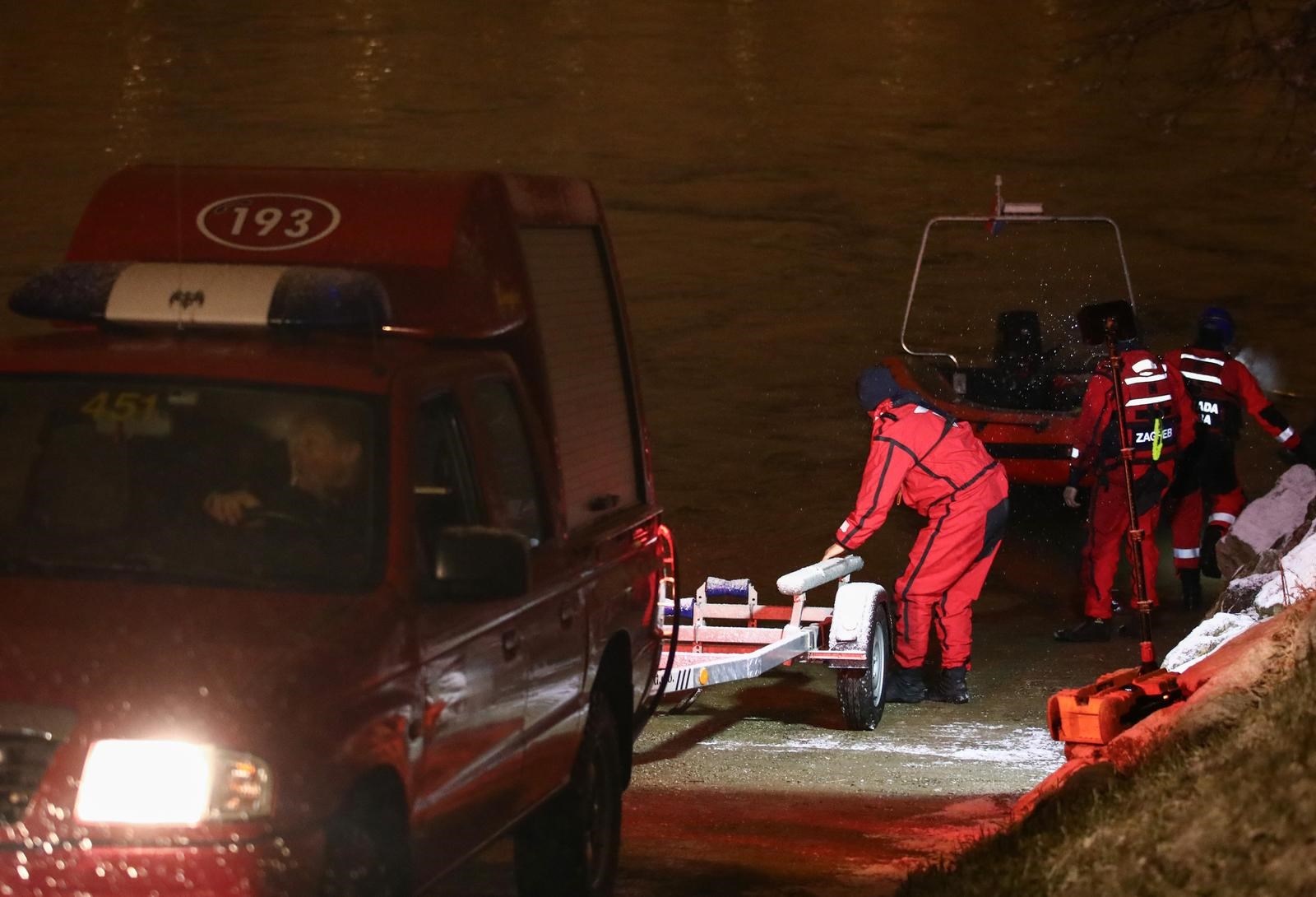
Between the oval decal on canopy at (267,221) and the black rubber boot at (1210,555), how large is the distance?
8974 mm

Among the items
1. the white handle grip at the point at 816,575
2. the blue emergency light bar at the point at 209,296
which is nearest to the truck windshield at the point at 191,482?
the blue emergency light bar at the point at 209,296

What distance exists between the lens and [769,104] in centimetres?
4009

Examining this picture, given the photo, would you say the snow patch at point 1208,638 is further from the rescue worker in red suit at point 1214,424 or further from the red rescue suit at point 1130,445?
the rescue worker in red suit at point 1214,424

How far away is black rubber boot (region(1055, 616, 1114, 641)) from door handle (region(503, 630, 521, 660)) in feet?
23.7

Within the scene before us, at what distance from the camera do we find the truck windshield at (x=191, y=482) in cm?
Result: 545

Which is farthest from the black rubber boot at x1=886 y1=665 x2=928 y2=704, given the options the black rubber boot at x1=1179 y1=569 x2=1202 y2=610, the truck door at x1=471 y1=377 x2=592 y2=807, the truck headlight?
the truck headlight

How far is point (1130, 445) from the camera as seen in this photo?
13023 mm

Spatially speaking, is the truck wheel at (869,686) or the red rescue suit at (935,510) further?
the red rescue suit at (935,510)

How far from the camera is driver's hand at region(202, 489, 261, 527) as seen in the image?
5.53m

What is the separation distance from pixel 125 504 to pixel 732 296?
21.2 meters

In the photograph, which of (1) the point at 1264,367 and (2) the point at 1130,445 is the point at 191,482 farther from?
(1) the point at 1264,367

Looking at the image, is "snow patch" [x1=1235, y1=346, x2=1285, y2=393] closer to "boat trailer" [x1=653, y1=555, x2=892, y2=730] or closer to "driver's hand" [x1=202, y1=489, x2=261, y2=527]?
"boat trailer" [x1=653, y1=555, x2=892, y2=730]

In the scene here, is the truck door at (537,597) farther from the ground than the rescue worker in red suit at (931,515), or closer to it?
farther from the ground

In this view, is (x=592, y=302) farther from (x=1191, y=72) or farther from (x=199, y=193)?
(x=1191, y=72)
